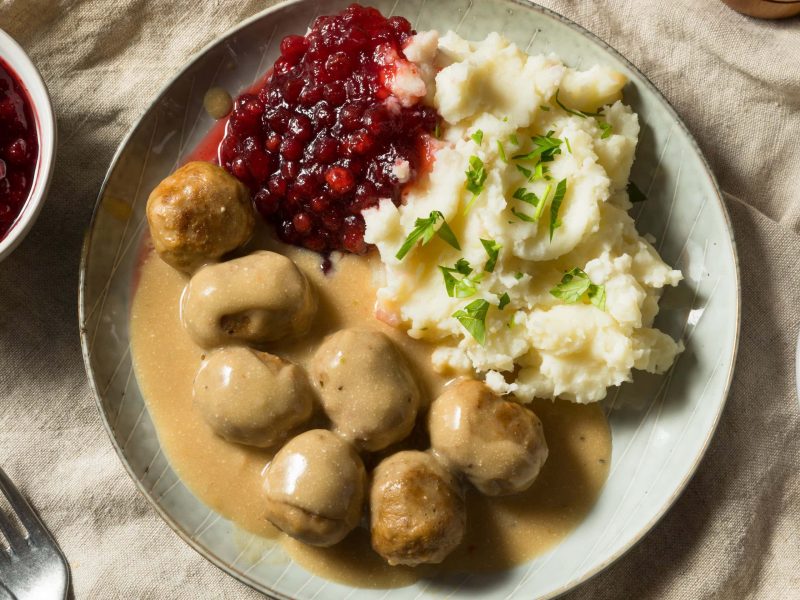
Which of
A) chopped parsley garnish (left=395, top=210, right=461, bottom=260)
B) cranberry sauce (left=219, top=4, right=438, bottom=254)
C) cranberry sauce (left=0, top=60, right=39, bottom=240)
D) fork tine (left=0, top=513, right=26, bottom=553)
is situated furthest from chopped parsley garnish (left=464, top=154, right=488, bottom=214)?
fork tine (left=0, top=513, right=26, bottom=553)

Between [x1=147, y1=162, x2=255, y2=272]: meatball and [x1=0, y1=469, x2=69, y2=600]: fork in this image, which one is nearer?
[x1=147, y1=162, x2=255, y2=272]: meatball

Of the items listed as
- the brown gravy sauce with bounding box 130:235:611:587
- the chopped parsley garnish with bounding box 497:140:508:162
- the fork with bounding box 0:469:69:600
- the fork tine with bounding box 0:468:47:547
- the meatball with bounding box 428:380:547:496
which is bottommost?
the fork with bounding box 0:469:69:600

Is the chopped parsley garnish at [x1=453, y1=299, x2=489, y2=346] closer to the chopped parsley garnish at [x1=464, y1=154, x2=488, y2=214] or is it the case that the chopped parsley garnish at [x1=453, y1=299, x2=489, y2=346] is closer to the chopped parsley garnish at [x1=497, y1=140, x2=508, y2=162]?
the chopped parsley garnish at [x1=464, y1=154, x2=488, y2=214]

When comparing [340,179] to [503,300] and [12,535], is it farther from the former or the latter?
[12,535]

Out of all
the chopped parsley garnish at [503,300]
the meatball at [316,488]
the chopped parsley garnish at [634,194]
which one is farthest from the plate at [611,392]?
the chopped parsley garnish at [503,300]

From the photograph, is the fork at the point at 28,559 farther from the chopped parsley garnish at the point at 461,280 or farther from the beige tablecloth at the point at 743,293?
the chopped parsley garnish at the point at 461,280
